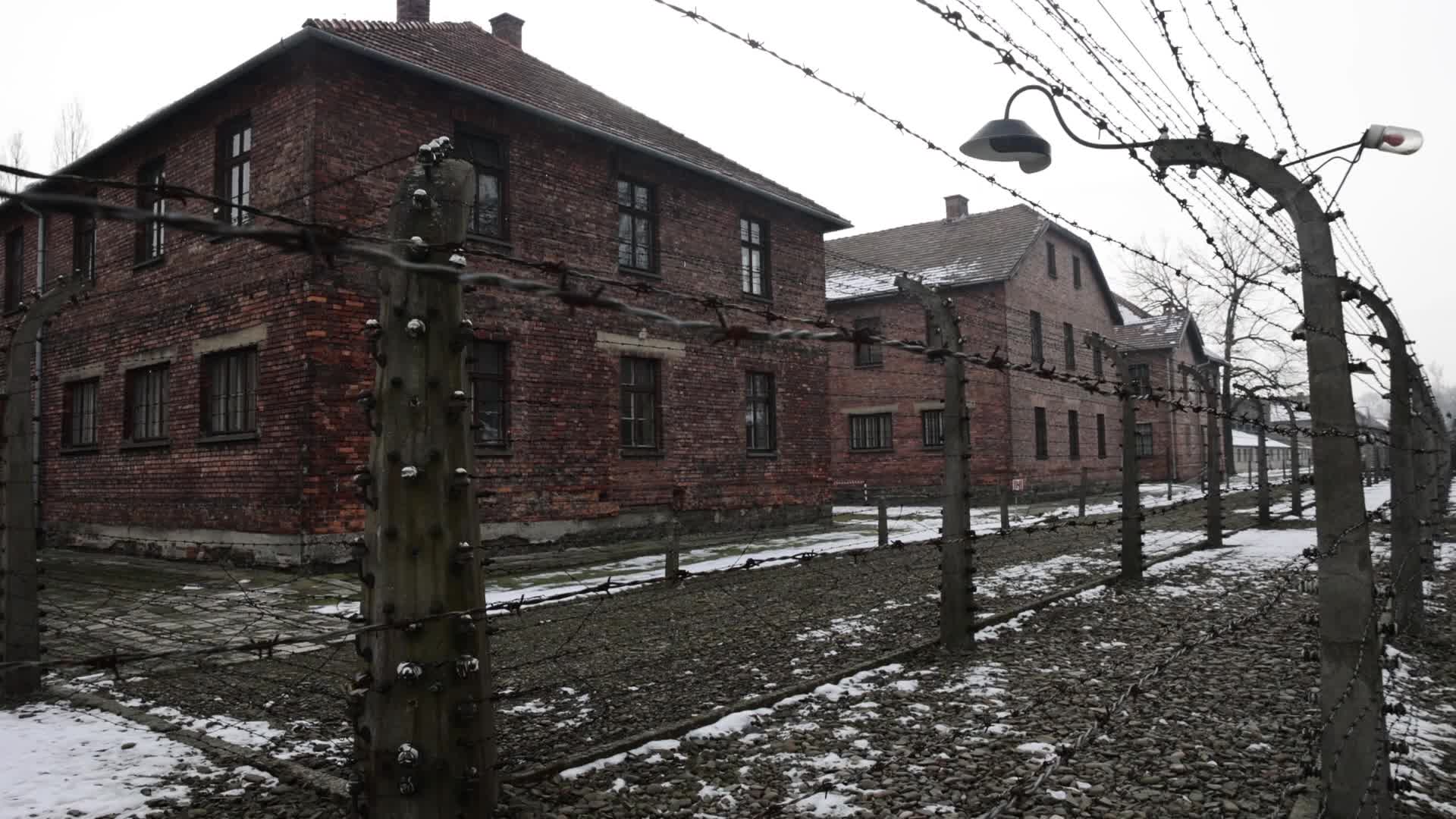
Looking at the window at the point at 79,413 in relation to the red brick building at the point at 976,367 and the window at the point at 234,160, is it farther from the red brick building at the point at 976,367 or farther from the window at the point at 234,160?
the red brick building at the point at 976,367

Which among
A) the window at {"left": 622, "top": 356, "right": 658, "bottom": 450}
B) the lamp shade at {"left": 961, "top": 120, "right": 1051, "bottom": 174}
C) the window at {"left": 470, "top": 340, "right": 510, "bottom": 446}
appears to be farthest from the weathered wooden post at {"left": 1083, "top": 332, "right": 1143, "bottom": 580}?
the window at {"left": 470, "top": 340, "right": 510, "bottom": 446}

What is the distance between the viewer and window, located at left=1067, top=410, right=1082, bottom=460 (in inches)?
1219

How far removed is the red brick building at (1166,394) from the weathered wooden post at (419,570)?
3547 cm

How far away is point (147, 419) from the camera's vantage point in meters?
14.7

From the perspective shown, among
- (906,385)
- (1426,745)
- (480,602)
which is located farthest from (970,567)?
(906,385)

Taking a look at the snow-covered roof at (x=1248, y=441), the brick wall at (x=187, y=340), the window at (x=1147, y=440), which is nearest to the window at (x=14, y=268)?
the brick wall at (x=187, y=340)

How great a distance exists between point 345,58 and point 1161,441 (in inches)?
1350

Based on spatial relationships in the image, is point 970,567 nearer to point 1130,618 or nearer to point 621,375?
point 1130,618

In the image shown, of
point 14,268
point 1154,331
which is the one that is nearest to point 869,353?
point 1154,331

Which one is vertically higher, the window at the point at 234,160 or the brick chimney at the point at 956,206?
the brick chimney at the point at 956,206

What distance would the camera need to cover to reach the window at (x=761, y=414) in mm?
18328

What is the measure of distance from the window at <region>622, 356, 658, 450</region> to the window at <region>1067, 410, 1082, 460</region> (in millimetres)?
19484

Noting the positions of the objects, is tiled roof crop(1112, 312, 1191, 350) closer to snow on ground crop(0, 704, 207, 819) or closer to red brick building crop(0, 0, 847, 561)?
red brick building crop(0, 0, 847, 561)

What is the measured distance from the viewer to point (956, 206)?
1367 inches
